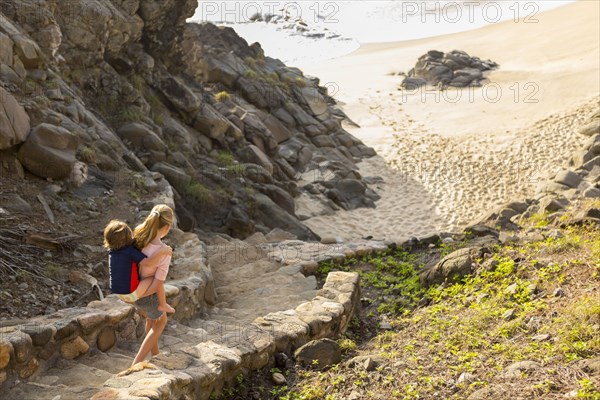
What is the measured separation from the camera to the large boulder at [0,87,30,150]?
9.00 metres

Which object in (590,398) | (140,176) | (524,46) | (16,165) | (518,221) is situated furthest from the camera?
(524,46)

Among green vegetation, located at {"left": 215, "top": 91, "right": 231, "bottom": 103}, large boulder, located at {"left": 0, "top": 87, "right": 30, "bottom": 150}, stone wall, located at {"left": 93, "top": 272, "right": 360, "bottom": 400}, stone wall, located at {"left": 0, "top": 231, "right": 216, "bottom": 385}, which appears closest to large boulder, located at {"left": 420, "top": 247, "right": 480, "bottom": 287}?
stone wall, located at {"left": 93, "top": 272, "right": 360, "bottom": 400}

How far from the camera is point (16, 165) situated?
9.20 m

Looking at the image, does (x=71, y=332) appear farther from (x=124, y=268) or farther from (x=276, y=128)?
(x=276, y=128)

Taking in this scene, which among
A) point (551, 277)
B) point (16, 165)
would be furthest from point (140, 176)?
point (551, 277)

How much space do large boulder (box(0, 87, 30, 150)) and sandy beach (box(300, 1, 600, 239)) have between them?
7.96 m

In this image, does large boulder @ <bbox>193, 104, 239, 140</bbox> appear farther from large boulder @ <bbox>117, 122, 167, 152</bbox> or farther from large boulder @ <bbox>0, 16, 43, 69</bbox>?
large boulder @ <bbox>0, 16, 43, 69</bbox>

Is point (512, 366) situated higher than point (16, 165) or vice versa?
point (16, 165)

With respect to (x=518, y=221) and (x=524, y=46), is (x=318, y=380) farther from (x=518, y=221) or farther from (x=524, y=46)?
(x=524, y=46)

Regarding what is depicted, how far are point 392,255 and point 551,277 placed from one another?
4475 millimetres

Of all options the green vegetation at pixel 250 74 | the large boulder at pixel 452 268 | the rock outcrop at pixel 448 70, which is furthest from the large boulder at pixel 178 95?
the rock outcrop at pixel 448 70

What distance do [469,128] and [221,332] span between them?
1789 cm

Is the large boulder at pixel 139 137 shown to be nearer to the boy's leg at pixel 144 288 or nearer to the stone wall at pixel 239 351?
the stone wall at pixel 239 351

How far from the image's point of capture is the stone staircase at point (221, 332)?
505 centimetres
